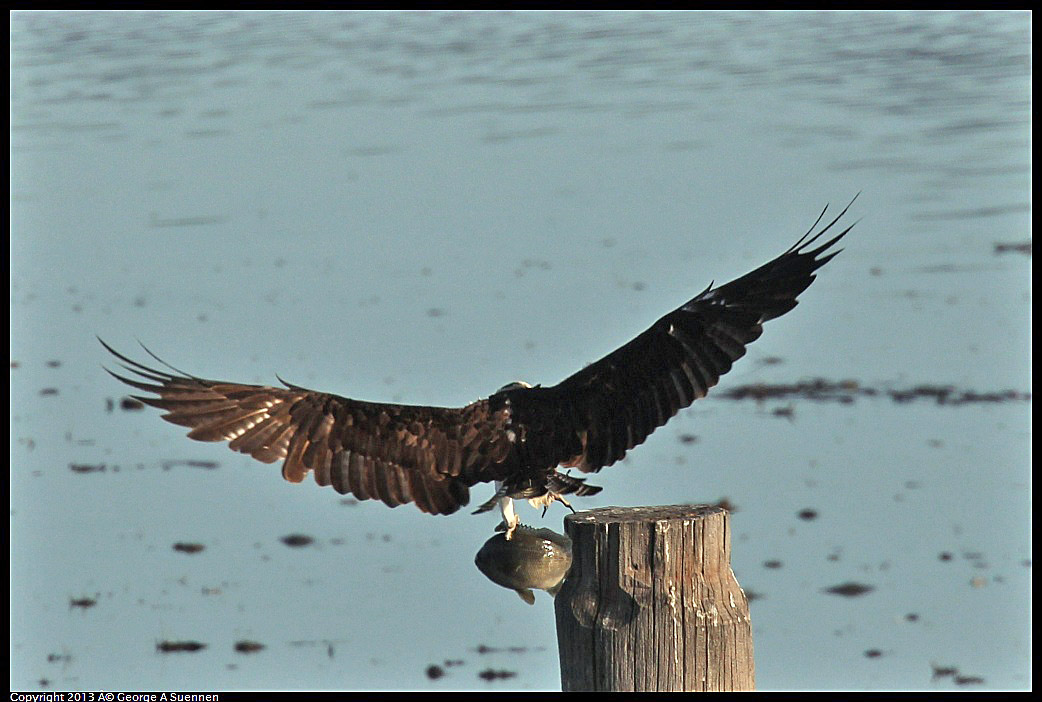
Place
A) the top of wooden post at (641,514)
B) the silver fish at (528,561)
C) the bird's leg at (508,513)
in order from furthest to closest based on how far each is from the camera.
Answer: the bird's leg at (508,513), the silver fish at (528,561), the top of wooden post at (641,514)

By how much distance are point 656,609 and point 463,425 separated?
1220 millimetres

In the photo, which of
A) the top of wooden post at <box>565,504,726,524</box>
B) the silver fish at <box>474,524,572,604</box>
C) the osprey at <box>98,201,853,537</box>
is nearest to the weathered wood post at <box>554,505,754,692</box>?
the top of wooden post at <box>565,504,726,524</box>

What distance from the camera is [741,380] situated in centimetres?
990

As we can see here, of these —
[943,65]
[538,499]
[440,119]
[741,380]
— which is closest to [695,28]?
[943,65]

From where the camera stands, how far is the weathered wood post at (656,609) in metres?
3.93

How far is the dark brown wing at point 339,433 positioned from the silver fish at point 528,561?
1.46 feet

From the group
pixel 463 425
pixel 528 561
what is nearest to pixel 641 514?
pixel 528 561

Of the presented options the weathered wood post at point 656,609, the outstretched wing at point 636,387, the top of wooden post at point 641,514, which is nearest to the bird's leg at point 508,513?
the outstretched wing at point 636,387

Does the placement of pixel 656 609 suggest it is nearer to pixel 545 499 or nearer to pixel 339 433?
pixel 545 499

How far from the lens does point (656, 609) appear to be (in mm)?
3939

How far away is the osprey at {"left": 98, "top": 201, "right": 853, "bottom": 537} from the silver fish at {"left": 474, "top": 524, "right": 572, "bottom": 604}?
13.1 inches

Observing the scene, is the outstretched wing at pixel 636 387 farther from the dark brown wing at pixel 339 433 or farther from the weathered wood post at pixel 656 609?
the weathered wood post at pixel 656 609

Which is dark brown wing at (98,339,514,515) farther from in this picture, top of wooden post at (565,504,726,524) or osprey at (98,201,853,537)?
top of wooden post at (565,504,726,524)

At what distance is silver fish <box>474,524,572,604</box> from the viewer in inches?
175
